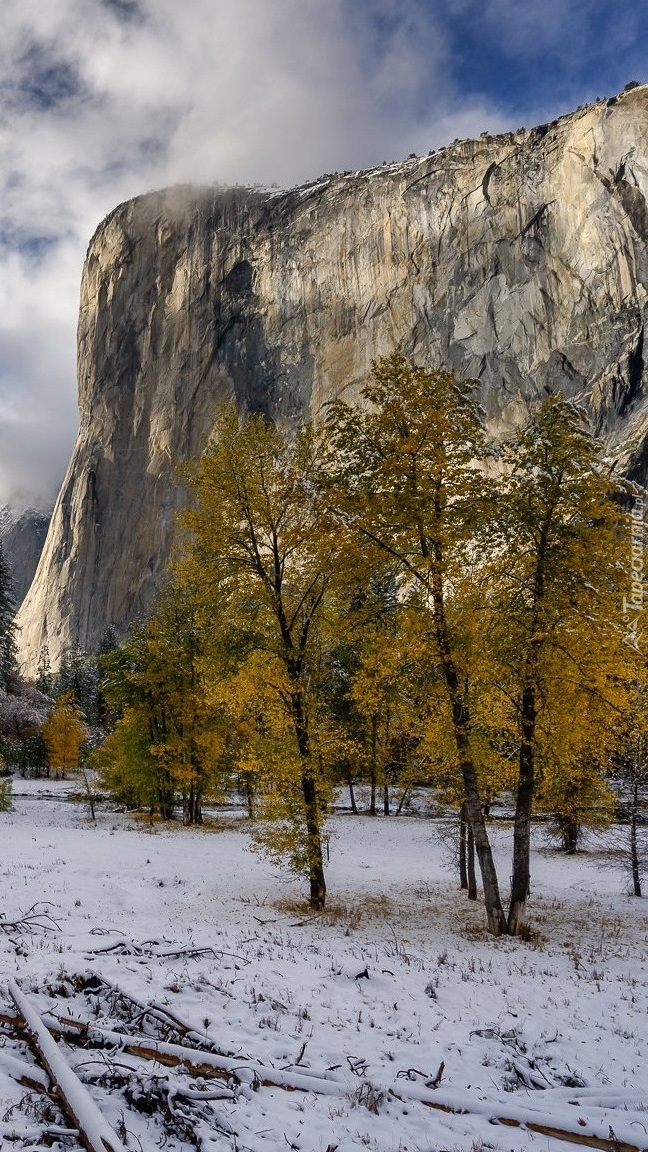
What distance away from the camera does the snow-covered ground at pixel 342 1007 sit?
178 inches

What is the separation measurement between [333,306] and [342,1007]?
120711mm

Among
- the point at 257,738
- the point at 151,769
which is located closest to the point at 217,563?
the point at 257,738

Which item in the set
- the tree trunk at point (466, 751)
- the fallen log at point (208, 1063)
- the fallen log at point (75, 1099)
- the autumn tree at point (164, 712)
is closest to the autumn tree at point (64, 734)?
the autumn tree at point (164, 712)

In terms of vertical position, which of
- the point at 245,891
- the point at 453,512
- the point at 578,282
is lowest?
the point at 245,891

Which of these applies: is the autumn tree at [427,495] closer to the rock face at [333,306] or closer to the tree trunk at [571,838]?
the tree trunk at [571,838]

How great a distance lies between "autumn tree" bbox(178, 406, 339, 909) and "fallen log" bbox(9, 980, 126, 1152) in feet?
26.4

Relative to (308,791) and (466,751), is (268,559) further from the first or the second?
(466,751)

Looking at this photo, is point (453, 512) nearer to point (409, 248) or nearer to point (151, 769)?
point (151, 769)

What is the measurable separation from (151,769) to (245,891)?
15600 mm

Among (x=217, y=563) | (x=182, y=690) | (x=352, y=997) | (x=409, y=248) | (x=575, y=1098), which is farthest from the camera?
(x=409, y=248)

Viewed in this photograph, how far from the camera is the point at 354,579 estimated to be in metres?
12.3

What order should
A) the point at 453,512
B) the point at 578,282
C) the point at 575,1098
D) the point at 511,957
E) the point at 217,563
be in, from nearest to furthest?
1. the point at 575,1098
2. the point at 511,957
3. the point at 453,512
4. the point at 217,563
5. the point at 578,282

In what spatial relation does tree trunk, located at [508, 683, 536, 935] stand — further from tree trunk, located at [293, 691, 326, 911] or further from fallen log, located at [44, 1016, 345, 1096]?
fallen log, located at [44, 1016, 345, 1096]

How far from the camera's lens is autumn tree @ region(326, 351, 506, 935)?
440 inches
